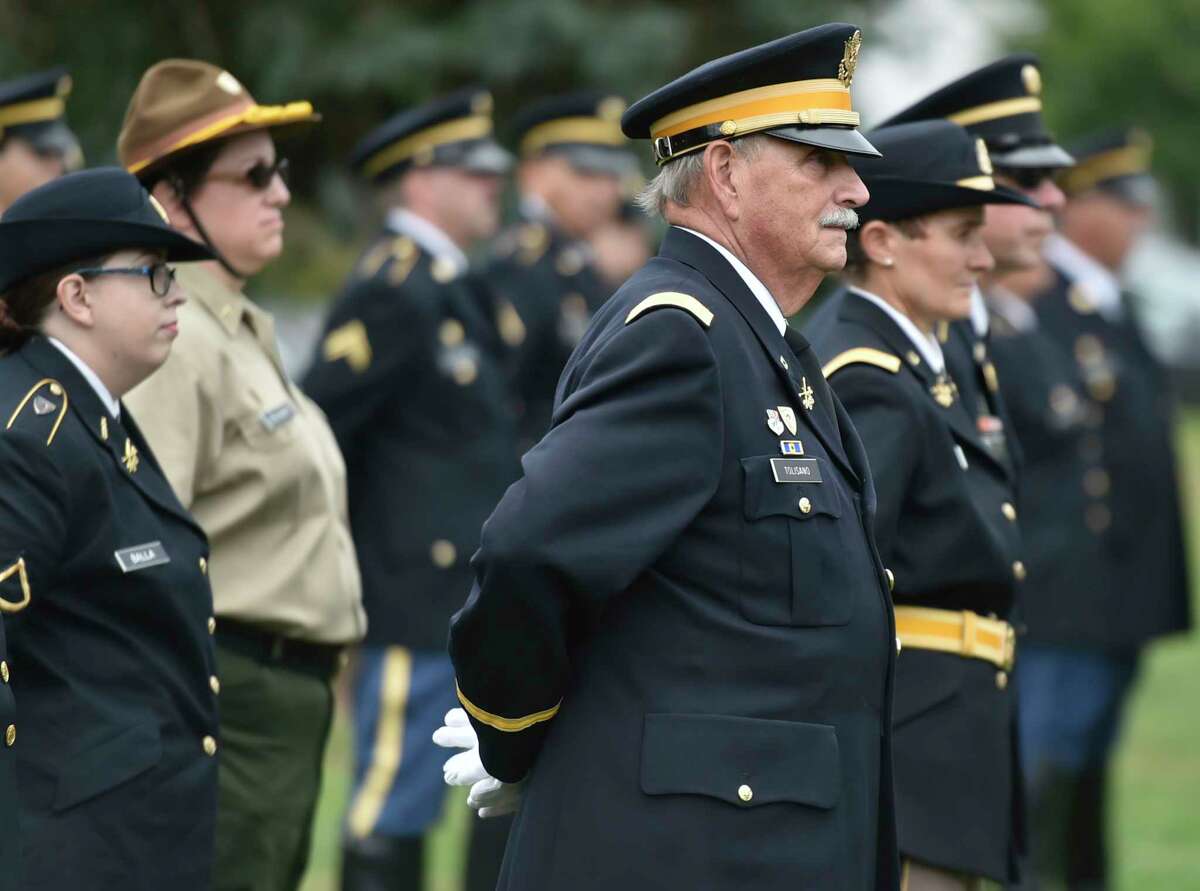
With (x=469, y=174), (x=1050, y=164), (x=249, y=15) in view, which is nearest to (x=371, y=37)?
(x=249, y=15)

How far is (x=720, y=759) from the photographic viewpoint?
3477 millimetres

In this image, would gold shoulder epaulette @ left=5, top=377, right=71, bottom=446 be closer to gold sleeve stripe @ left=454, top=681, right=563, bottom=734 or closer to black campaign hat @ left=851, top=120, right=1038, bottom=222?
gold sleeve stripe @ left=454, top=681, right=563, bottom=734

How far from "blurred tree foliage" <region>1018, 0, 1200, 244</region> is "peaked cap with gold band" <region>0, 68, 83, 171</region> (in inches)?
1316

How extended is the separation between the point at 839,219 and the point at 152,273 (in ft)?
4.73

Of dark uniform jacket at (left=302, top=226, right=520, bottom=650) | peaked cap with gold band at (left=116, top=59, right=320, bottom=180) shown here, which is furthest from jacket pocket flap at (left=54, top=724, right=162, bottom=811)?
dark uniform jacket at (left=302, top=226, right=520, bottom=650)

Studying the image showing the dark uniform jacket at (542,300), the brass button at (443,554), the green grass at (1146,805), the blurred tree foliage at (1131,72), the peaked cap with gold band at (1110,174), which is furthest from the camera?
the blurred tree foliage at (1131,72)

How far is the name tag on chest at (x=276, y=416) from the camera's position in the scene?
5000 mm

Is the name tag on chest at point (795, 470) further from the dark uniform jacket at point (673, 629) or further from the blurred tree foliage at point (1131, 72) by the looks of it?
the blurred tree foliage at point (1131, 72)

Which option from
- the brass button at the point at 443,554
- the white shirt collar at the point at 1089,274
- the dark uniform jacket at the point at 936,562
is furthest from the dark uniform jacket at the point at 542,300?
the dark uniform jacket at the point at 936,562

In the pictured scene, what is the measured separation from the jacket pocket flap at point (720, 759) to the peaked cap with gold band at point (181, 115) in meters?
2.23

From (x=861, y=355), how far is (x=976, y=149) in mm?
636

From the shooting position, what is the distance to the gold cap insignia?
18.5 ft

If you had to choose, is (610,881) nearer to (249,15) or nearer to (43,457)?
(43,457)

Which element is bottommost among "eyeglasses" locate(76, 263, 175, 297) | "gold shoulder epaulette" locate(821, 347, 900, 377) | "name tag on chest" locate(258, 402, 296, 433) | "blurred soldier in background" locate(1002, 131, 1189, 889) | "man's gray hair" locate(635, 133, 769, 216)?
"blurred soldier in background" locate(1002, 131, 1189, 889)
